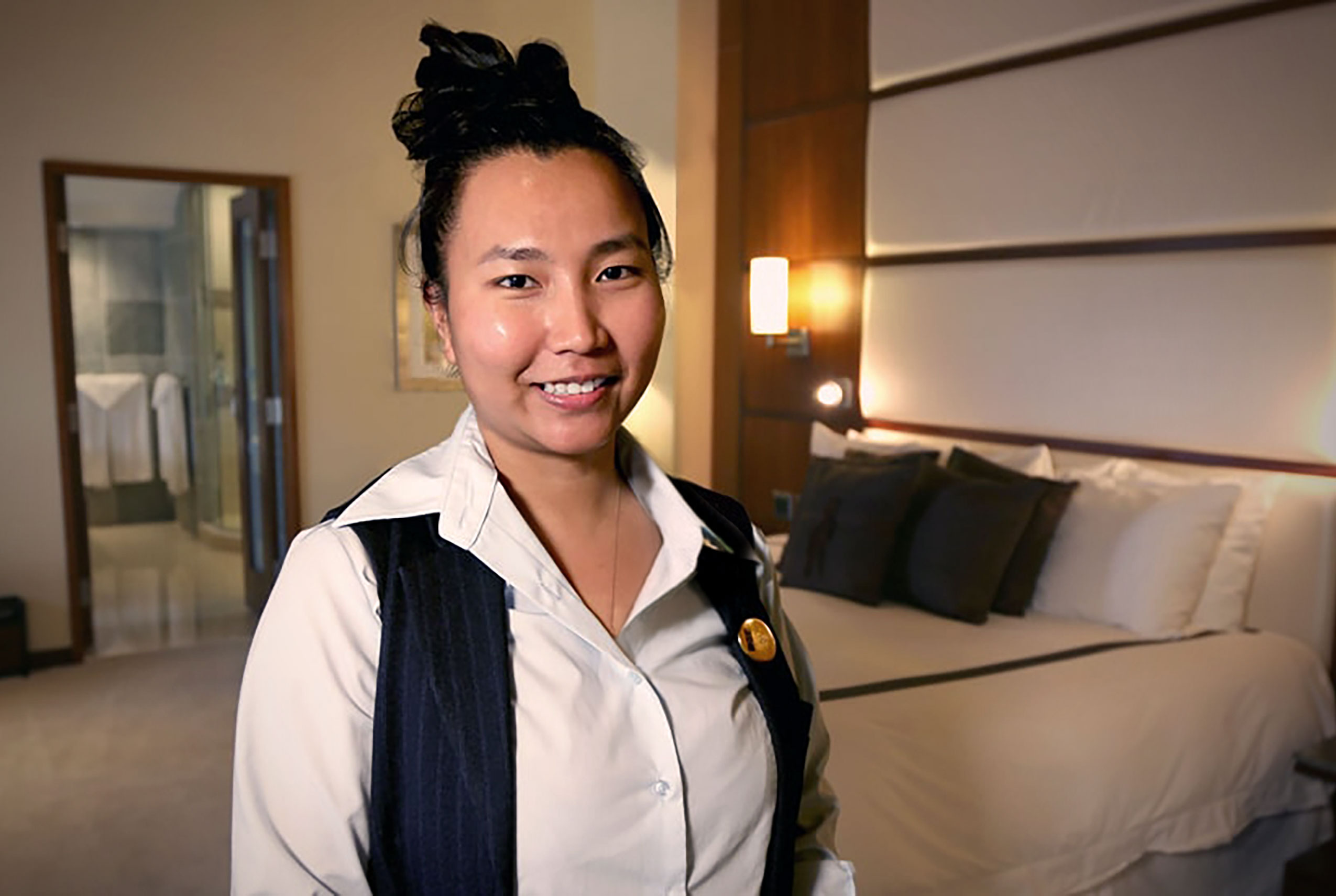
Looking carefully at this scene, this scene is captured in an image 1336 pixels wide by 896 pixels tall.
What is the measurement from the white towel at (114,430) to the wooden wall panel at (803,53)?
5458 millimetres

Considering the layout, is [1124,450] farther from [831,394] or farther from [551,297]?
[551,297]

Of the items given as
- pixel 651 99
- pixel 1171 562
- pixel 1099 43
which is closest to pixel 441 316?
pixel 1171 562

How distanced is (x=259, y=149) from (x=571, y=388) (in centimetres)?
447

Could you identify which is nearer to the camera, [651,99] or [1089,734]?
[1089,734]

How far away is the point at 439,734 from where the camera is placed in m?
0.92

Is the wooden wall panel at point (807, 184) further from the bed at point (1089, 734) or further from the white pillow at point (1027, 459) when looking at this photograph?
the bed at point (1089, 734)

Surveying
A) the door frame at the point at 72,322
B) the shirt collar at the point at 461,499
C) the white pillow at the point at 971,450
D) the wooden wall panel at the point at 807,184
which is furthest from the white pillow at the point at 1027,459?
the door frame at the point at 72,322

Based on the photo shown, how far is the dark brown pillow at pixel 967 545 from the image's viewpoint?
3.04 m

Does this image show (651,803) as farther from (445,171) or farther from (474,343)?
(445,171)

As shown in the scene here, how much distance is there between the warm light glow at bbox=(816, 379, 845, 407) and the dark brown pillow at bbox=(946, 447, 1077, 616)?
1140 mm

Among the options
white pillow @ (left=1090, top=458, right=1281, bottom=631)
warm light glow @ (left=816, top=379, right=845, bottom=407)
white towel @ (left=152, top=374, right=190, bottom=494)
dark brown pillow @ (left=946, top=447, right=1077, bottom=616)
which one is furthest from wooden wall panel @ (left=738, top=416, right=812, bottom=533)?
white towel @ (left=152, top=374, right=190, bottom=494)

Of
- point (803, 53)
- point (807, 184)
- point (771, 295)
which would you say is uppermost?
point (803, 53)

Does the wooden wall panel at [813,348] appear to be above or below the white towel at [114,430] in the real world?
above

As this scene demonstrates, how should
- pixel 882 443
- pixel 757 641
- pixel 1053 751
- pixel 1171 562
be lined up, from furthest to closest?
pixel 882 443, pixel 1171 562, pixel 1053 751, pixel 757 641
